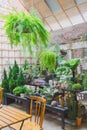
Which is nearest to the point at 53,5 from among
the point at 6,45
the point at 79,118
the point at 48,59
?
the point at 6,45

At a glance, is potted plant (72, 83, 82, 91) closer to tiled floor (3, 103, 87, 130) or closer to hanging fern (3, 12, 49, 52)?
tiled floor (3, 103, 87, 130)

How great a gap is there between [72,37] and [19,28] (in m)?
3.27

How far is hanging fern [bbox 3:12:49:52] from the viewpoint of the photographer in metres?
2.99

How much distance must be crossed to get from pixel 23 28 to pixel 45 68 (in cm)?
133

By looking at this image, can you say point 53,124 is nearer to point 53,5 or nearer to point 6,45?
point 6,45

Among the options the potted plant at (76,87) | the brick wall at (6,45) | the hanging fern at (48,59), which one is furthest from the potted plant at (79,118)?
the brick wall at (6,45)

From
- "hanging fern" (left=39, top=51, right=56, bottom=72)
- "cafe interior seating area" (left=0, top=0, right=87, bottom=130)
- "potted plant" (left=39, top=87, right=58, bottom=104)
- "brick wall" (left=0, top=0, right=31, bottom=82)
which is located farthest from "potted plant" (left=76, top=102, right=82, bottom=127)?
"brick wall" (left=0, top=0, right=31, bottom=82)

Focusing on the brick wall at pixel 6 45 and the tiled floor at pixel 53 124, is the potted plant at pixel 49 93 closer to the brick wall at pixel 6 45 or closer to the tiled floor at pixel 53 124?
the tiled floor at pixel 53 124

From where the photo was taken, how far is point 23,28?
2.97 m

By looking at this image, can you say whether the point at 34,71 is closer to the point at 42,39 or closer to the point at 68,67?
the point at 68,67

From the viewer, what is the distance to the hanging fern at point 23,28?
299cm

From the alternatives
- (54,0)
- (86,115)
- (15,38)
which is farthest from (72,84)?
(54,0)

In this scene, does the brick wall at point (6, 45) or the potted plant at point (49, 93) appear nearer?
the potted plant at point (49, 93)

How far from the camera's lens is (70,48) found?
5.94m
